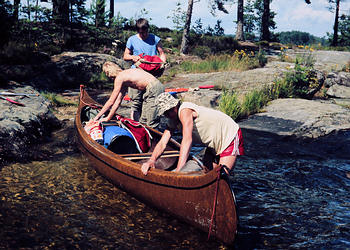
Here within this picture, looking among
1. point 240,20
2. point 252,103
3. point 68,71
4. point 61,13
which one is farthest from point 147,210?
point 240,20

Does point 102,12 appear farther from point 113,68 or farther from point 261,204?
point 261,204

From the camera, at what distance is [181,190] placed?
11.4 feet

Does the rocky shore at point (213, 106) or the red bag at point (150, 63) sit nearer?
the red bag at point (150, 63)

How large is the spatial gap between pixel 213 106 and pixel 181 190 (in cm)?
641

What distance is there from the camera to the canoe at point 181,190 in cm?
307

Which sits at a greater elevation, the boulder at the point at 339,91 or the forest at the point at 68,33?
the forest at the point at 68,33

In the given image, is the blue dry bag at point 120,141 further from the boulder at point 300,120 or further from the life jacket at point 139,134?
the boulder at point 300,120

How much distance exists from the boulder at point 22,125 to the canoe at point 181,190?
185 centimetres

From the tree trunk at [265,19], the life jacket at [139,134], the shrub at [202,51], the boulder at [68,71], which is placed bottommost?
the life jacket at [139,134]

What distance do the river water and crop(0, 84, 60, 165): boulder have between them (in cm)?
38

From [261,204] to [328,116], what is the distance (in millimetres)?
4880

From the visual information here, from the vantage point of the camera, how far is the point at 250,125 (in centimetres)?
861

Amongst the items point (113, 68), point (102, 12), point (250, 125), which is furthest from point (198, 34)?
point (113, 68)

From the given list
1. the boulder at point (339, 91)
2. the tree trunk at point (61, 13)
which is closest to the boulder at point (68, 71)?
the tree trunk at point (61, 13)
